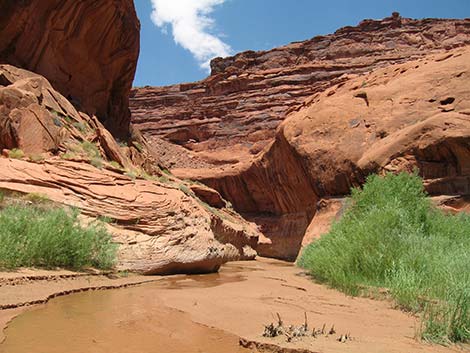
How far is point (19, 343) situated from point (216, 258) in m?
7.51

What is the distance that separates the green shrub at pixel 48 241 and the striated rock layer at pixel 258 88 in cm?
2952

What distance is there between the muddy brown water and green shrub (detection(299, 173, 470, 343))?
1.79 metres

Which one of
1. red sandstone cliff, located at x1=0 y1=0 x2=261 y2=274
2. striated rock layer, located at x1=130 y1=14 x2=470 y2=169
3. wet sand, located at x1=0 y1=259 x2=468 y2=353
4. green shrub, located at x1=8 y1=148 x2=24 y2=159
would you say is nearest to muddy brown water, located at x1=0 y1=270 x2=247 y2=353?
wet sand, located at x1=0 y1=259 x2=468 y2=353

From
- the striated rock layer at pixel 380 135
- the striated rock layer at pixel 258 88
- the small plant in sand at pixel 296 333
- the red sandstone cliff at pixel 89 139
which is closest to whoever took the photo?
the small plant in sand at pixel 296 333

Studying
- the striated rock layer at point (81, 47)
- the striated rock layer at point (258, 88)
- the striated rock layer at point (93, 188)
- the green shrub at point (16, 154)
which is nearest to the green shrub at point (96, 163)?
the striated rock layer at point (93, 188)

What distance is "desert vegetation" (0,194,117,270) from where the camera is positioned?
19.2 feet

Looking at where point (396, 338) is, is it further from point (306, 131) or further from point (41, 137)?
point (306, 131)

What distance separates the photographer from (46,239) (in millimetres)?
6312

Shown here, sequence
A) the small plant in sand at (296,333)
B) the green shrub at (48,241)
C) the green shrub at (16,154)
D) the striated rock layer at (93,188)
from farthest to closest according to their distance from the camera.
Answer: the green shrub at (16,154) → the striated rock layer at (93,188) → the green shrub at (48,241) → the small plant in sand at (296,333)

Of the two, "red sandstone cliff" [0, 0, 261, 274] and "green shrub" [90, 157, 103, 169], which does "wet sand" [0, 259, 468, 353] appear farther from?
"green shrub" [90, 157, 103, 169]

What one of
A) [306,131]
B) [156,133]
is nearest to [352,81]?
[306,131]

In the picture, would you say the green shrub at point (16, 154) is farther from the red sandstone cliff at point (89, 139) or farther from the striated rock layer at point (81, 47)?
the striated rock layer at point (81, 47)

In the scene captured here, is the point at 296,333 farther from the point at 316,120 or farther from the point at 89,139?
the point at 316,120

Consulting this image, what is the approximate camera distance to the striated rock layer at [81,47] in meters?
13.7
